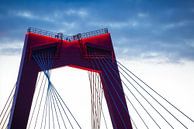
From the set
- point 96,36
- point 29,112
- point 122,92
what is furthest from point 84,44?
point 29,112

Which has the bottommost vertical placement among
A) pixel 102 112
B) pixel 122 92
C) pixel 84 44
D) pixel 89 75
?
pixel 102 112

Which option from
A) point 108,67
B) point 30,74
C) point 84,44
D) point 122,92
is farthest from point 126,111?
point 30,74

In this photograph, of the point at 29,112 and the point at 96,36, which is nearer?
the point at 29,112

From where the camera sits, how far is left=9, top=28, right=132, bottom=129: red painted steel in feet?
45.0

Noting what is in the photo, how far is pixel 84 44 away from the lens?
15.9m

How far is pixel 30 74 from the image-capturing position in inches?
567

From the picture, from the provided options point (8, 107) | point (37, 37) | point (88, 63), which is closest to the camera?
point (8, 107)

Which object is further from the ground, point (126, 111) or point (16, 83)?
point (16, 83)

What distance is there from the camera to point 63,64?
51.9 ft

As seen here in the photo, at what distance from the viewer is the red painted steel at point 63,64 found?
13.7 metres

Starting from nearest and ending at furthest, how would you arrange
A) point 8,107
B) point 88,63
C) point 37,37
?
point 8,107 → point 37,37 → point 88,63

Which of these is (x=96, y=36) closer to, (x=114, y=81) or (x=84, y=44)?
(x=84, y=44)

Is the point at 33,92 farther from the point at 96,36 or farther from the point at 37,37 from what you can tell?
the point at 96,36

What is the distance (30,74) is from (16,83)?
2.62 ft
